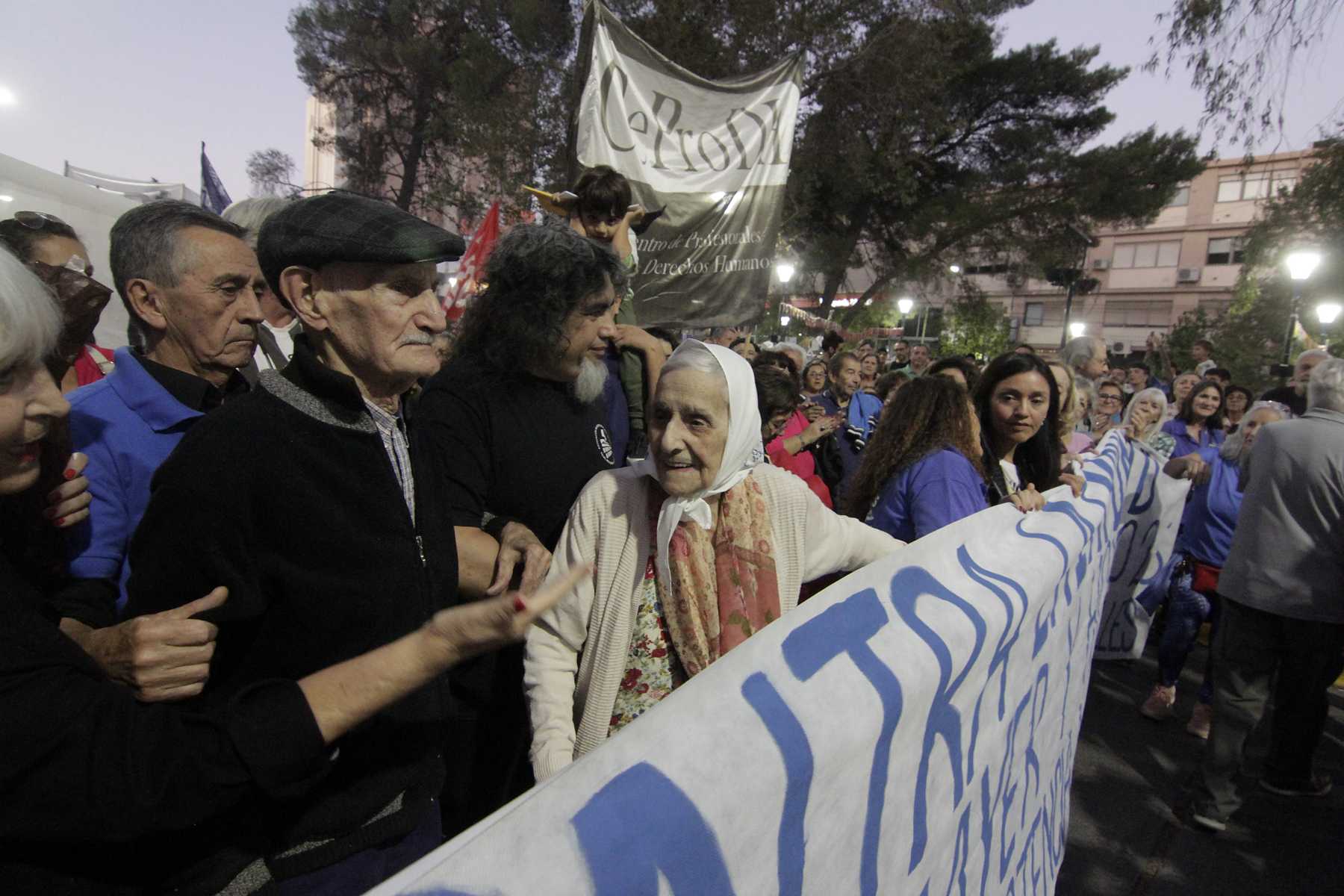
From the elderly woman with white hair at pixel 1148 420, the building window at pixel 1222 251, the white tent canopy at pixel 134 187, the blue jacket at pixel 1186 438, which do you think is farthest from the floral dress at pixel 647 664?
the building window at pixel 1222 251

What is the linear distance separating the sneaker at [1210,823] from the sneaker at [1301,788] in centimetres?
59

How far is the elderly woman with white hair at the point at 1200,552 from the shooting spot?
4441mm

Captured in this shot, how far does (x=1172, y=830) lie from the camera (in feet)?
10.9

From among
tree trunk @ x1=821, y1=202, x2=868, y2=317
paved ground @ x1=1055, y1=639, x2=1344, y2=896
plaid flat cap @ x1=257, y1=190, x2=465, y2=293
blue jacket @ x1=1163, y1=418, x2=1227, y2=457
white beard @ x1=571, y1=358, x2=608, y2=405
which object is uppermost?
tree trunk @ x1=821, y1=202, x2=868, y2=317

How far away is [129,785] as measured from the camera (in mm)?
855

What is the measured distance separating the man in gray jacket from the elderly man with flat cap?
3490 mm

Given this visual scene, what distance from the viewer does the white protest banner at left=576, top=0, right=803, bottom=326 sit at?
402cm

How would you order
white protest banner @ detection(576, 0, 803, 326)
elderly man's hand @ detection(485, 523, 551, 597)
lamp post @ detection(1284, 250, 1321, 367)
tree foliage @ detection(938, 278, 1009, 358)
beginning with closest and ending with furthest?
1. elderly man's hand @ detection(485, 523, 551, 597)
2. white protest banner @ detection(576, 0, 803, 326)
3. lamp post @ detection(1284, 250, 1321, 367)
4. tree foliage @ detection(938, 278, 1009, 358)

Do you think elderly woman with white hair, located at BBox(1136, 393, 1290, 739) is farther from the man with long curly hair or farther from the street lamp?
the street lamp

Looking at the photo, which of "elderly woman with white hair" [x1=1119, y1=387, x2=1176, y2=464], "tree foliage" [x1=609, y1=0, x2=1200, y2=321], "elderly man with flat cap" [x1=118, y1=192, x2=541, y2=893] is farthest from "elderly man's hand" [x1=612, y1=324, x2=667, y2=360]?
"tree foliage" [x1=609, y1=0, x2=1200, y2=321]

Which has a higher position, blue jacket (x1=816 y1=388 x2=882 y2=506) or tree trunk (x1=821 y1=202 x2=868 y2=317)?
tree trunk (x1=821 y1=202 x2=868 y2=317)

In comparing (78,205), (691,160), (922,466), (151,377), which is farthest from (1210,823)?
(78,205)

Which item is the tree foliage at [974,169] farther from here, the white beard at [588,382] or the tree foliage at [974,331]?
the white beard at [588,382]

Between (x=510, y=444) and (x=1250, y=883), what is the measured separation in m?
3.33
